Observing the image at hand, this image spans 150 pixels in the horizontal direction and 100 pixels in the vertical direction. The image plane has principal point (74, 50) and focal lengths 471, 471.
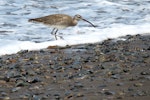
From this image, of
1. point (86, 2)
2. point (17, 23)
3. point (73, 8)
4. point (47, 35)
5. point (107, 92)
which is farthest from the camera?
point (86, 2)

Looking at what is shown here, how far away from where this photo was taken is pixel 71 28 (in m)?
11.5

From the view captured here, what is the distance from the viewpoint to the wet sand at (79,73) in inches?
220

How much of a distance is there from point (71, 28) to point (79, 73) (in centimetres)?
493

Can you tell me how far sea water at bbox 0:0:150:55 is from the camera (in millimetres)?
9703

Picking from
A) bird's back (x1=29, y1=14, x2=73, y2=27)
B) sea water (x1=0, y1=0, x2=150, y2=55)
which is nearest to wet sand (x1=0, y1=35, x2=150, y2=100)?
sea water (x1=0, y1=0, x2=150, y2=55)

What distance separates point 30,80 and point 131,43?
3.45 metres

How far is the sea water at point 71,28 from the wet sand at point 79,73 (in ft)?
2.22

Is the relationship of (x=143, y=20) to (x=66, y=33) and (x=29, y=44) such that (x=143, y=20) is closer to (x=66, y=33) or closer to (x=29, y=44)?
(x=66, y=33)

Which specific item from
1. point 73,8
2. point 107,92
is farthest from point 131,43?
point 73,8

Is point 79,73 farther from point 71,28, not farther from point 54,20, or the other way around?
point 71,28

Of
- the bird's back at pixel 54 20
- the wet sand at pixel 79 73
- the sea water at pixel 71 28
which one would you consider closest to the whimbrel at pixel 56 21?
the bird's back at pixel 54 20

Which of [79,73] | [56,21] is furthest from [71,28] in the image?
[79,73]

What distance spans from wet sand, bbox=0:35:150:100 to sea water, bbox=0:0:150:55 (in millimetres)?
676

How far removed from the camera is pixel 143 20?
12.3 m
